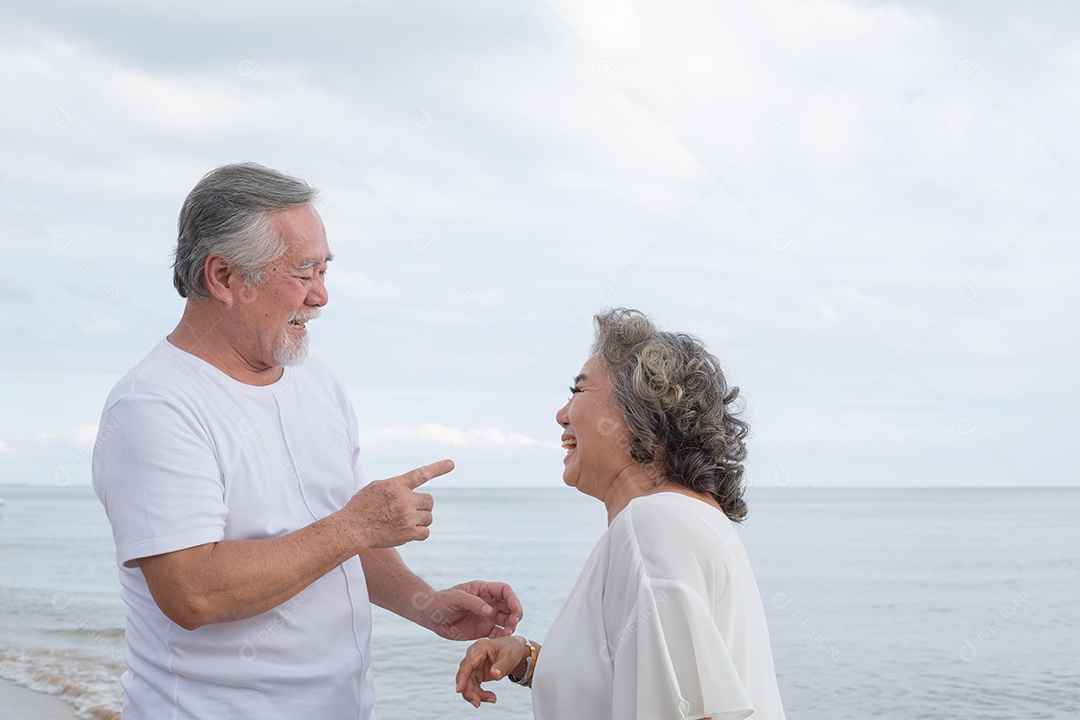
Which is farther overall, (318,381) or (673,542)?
(318,381)

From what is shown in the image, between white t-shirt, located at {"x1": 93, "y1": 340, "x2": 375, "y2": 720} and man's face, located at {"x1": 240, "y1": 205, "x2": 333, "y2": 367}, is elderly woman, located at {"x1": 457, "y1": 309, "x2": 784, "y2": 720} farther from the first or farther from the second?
man's face, located at {"x1": 240, "y1": 205, "x2": 333, "y2": 367}

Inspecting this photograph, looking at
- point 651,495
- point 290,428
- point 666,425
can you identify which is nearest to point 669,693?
point 651,495

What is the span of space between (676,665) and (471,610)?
0.87 meters

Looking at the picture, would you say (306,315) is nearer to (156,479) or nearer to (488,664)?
(156,479)

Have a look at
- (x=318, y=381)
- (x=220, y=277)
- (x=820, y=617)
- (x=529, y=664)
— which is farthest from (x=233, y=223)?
→ (x=820, y=617)

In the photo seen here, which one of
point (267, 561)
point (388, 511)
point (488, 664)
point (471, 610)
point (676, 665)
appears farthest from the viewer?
point (471, 610)

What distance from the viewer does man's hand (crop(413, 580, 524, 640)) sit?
2691 mm

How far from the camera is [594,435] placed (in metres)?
2.44

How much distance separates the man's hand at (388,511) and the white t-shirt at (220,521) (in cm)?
26

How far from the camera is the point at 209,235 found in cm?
237

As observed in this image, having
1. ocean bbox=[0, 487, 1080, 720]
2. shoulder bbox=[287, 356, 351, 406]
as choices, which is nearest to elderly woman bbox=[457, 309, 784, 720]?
shoulder bbox=[287, 356, 351, 406]

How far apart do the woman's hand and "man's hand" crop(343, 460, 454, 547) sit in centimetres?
43

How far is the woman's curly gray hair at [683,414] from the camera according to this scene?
7.66 ft

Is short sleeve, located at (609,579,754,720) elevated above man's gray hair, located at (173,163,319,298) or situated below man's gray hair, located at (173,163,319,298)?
below
